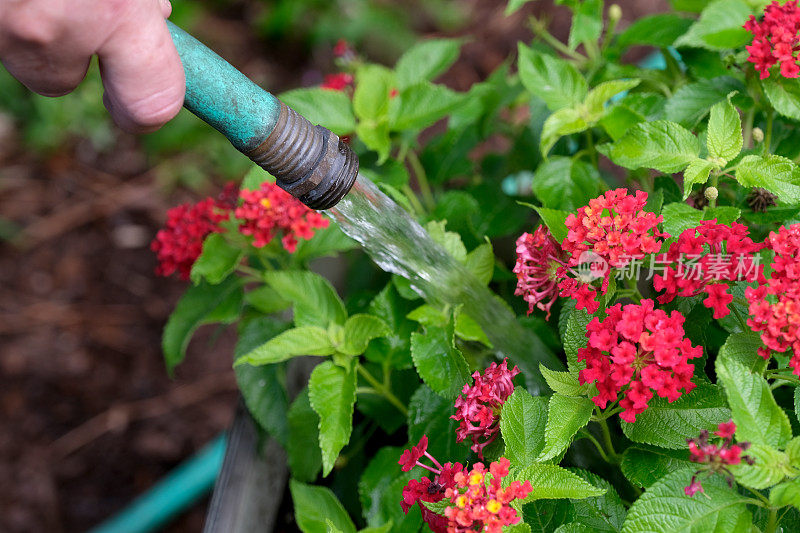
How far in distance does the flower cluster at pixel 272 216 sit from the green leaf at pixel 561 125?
13.0 inches

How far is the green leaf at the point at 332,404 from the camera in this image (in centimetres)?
89

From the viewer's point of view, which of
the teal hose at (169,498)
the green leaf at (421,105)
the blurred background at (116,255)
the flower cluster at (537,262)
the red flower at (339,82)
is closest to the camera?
the flower cluster at (537,262)

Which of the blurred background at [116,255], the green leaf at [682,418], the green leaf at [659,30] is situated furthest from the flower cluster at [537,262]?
the blurred background at [116,255]

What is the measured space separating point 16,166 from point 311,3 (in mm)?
1122

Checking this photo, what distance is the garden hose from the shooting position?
731mm

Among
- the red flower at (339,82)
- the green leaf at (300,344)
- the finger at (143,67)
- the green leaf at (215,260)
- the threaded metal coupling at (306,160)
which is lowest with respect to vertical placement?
the green leaf at (300,344)

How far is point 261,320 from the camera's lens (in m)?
1.13

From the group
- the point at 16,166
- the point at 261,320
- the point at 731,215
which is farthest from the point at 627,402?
the point at 16,166

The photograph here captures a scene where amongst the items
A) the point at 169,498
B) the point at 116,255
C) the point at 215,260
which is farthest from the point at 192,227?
the point at 116,255

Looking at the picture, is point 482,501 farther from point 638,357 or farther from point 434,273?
point 434,273

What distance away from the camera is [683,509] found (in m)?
0.68

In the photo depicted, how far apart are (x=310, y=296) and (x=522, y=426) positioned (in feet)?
1.25

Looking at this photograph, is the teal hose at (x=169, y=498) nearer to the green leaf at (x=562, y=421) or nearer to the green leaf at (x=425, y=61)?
the green leaf at (x=425, y=61)

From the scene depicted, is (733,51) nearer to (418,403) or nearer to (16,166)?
(418,403)
